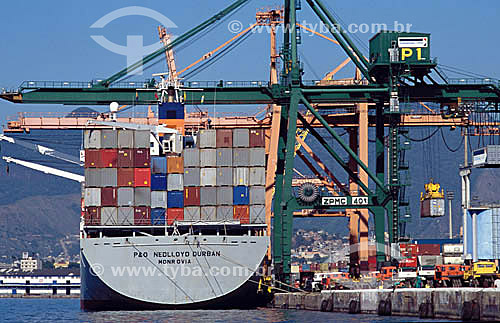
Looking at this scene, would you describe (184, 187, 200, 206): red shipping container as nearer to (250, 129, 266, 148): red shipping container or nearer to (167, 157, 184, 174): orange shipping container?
(167, 157, 184, 174): orange shipping container

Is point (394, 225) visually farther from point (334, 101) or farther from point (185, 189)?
point (185, 189)

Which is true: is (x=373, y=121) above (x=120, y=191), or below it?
above

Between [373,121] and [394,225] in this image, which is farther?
[373,121]

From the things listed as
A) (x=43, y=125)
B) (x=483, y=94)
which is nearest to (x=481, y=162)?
(x=483, y=94)

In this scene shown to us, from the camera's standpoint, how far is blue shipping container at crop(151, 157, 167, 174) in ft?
182

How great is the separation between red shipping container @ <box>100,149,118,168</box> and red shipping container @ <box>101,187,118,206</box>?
54.4 inches

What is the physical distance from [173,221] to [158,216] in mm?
918

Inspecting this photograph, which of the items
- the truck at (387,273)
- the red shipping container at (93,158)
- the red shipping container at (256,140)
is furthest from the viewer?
the red shipping container at (256,140)

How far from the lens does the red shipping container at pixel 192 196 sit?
54.8m

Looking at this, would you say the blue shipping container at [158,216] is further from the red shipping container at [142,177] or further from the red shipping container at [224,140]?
the red shipping container at [224,140]

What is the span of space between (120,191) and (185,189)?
361cm

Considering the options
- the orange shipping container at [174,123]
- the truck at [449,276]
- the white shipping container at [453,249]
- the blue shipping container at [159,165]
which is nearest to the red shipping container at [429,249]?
the white shipping container at [453,249]

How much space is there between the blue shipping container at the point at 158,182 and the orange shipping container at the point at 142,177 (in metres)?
0.27

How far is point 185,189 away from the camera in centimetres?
5506
